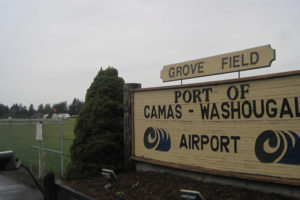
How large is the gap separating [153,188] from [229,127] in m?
1.84

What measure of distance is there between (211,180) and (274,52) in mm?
2516

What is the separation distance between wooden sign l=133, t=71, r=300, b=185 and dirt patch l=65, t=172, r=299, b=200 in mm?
265

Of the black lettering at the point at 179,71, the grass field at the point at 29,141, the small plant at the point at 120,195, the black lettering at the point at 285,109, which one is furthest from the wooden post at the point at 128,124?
the black lettering at the point at 285,109

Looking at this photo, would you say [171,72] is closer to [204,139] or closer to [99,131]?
[204,139]

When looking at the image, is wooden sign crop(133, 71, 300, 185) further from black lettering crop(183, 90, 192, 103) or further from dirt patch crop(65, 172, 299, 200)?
dirt patch crop(65, 172, 299, 200)

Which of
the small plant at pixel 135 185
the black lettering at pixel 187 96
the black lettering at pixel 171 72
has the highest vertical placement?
the black lettering at pixel 171 72

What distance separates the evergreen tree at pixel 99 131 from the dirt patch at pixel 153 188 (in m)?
0.45

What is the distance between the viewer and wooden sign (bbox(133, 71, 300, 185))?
4551 mm

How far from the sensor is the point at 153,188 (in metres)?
5.72

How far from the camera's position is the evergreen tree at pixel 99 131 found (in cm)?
718

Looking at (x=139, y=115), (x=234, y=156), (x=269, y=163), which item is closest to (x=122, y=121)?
(x=139, y=115)

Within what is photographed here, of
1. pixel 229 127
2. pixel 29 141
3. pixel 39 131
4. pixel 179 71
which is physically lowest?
pixel 29 141

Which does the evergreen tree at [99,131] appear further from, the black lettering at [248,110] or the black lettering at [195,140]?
the black lettering at [248,110]

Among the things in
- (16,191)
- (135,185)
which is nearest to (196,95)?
(135,185)
